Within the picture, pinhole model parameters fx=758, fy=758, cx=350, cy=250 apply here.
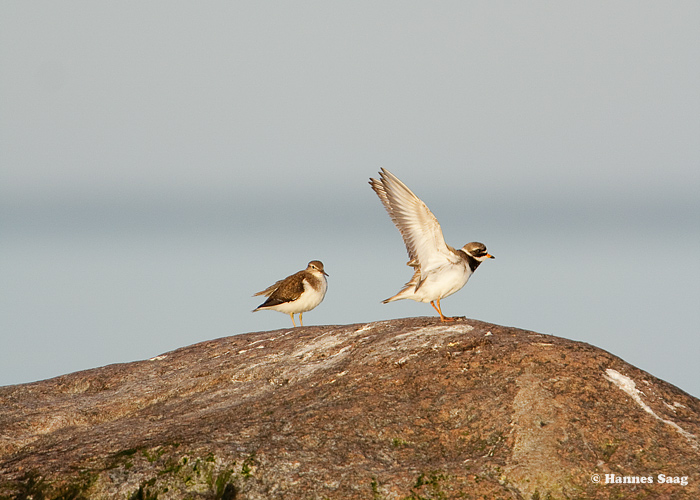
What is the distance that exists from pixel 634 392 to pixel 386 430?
131 inches

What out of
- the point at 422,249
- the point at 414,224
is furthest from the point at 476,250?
the point at 414,224

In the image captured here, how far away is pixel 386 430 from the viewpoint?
903cm

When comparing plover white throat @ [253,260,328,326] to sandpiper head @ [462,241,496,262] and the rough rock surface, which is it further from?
the rough rock surface

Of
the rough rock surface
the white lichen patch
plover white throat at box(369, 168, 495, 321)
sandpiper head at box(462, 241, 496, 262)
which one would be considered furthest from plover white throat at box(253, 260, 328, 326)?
the white lichen patch

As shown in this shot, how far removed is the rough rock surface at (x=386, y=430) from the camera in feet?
27.1

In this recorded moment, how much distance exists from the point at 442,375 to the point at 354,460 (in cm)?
209

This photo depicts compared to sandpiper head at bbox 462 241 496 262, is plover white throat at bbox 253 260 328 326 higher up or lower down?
higher up

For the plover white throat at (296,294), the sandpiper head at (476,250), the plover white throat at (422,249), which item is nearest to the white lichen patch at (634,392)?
the plover white throat at (422,249)

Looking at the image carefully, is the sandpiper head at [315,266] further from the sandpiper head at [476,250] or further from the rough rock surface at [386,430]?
the rough rock surface at [386,430]

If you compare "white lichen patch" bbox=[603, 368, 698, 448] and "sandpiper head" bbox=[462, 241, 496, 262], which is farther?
"sandpiper head" bbox=[462, 241, 496, 262]

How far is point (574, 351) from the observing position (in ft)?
34.6

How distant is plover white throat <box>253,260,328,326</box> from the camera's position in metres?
20.5

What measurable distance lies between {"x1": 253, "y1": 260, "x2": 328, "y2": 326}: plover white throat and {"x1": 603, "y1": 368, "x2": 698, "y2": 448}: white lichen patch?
1141cm

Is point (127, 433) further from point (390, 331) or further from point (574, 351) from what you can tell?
point (574, 351)
